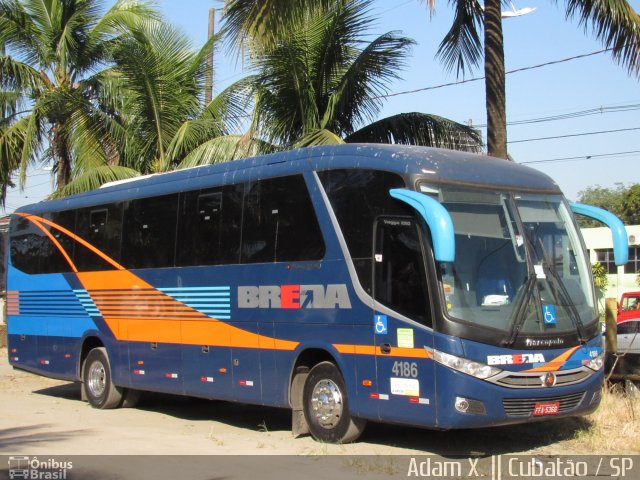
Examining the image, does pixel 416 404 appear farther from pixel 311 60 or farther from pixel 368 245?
pixel 311 60

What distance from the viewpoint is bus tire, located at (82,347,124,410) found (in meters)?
14.5

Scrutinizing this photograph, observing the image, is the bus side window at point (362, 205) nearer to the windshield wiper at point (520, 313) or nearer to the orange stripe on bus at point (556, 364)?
the windshield wiper at point (520, 313)

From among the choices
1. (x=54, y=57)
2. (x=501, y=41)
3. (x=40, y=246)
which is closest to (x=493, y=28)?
(x=501, y=41)

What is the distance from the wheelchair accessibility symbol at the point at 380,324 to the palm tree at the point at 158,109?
10.3m

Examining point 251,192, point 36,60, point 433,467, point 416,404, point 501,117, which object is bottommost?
point 433,467

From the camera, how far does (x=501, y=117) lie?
13.8 metres

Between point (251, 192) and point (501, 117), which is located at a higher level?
point (501, 117)

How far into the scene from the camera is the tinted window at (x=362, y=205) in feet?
31.8

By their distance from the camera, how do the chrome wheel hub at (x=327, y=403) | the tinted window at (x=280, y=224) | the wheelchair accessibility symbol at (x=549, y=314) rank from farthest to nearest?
the tinted window at (x=280, y=224)
the chrome wheel hub at (x=327, y=403)
the wheelchair accessibility symbol at (x=549, y=314)

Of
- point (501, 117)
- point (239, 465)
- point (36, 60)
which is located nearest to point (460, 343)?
point (239, 465)

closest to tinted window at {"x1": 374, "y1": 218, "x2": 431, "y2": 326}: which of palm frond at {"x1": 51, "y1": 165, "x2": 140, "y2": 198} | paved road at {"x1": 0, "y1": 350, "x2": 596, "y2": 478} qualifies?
paved road at {"x1": 0, "y1": 350, "x2": 596, "y2": 478}

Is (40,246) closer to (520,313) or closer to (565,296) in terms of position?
(520,313)

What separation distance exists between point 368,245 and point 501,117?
5071 millimetres

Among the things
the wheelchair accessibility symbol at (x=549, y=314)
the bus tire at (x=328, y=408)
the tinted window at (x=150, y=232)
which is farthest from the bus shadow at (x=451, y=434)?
the tinted window at (x=150, y=232)
